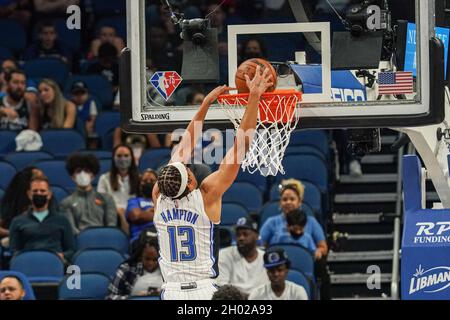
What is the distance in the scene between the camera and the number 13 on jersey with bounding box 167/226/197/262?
829 centimetres

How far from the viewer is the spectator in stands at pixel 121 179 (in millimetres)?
→ 13188

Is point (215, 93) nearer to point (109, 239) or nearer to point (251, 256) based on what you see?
point (251, 256)

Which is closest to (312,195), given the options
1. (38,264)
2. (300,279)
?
(300,279)

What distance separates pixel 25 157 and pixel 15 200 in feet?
3.62

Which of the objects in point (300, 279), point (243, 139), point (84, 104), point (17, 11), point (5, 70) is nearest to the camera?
point (243, 139)

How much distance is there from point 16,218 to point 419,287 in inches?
199

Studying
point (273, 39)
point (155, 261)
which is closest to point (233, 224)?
point (155, 261)

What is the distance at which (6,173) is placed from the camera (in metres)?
13.5

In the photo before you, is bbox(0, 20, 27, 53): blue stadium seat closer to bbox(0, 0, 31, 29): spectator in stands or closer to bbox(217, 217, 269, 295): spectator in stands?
bbox(0, 0, 31, 29): spectator in stands

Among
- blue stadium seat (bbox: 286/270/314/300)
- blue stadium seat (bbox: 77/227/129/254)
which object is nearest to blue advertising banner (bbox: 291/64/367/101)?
blue stadium seat (bbox: 286/270/314/300)

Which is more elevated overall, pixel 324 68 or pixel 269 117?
pixel 324 68

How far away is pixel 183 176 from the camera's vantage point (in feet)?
26.6

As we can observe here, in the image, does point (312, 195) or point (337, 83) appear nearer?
point (337, 83)

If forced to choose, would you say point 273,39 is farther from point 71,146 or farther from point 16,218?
point 71,146
